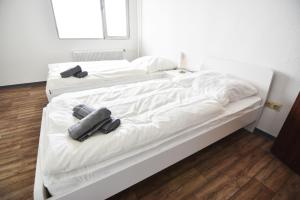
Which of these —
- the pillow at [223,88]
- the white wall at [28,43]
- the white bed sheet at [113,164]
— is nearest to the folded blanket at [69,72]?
the white bed sheet at [113,164]

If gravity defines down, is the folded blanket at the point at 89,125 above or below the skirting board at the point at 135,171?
above

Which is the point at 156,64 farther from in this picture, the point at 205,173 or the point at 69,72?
→ the point at 205,173

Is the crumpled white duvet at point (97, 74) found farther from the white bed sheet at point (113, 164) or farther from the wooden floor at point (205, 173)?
the white bed sheet at point (113, 164)

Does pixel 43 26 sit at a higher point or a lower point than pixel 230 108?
higher

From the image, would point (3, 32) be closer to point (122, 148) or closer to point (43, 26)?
point (43, 26)

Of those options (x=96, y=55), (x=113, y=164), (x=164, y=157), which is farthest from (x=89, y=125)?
(x=96, y=55)

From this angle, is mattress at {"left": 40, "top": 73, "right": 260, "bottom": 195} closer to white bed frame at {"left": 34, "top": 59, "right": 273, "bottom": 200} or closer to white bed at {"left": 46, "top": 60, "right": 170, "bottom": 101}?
white bed frame at {"left": 34, "top": 59, "right": 273, "bottom": 200}

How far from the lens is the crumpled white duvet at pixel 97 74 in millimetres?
2178

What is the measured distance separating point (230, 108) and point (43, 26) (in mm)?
3546

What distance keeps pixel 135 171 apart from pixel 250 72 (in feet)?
5.86

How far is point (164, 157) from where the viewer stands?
1.24m

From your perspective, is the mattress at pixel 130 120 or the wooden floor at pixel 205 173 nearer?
the mattress at pixel 130 120

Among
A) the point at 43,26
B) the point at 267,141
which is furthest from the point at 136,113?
the point at 43,26

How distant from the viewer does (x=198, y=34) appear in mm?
2492
